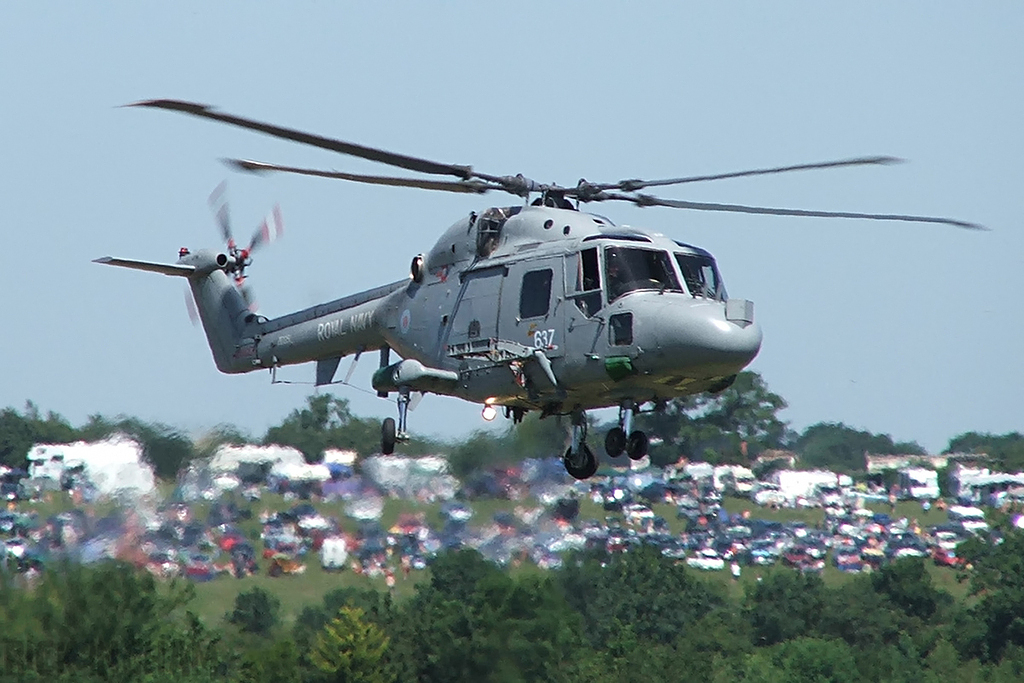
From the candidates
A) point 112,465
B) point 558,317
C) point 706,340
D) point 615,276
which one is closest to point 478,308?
point 558,317

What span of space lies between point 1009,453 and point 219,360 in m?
53.6

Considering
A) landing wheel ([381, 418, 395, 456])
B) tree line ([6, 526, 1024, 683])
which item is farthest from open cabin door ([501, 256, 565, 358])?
tree line ([6, 526, 1024, 683])

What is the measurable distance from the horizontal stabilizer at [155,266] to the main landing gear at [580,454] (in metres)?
7.47

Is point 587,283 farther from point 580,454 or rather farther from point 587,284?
point 580,454

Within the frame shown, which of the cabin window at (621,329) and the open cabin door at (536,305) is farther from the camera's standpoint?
the open cabin door at (536,305)

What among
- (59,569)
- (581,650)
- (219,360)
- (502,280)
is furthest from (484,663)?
(502,280)

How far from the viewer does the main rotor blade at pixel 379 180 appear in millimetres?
17359

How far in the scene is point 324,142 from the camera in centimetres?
1727

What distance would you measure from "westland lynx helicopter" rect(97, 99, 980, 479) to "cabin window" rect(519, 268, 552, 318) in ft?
0.04

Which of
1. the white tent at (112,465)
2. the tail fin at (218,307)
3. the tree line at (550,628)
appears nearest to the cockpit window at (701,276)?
the tail fin at (218,307)

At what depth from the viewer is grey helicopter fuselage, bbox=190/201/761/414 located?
17.4 meters

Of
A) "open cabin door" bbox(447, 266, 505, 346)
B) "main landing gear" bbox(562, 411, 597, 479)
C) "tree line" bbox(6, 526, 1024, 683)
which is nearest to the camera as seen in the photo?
"open cabin door" bbox(447, 266, 505, 346)

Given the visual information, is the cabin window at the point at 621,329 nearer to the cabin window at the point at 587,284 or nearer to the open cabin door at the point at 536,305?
the cabin window at the point at 587,284

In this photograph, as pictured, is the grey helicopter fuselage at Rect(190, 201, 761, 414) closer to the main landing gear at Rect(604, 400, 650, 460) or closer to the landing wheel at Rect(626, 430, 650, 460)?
the main landing gear at Rect(604, 400, 650, 460)
